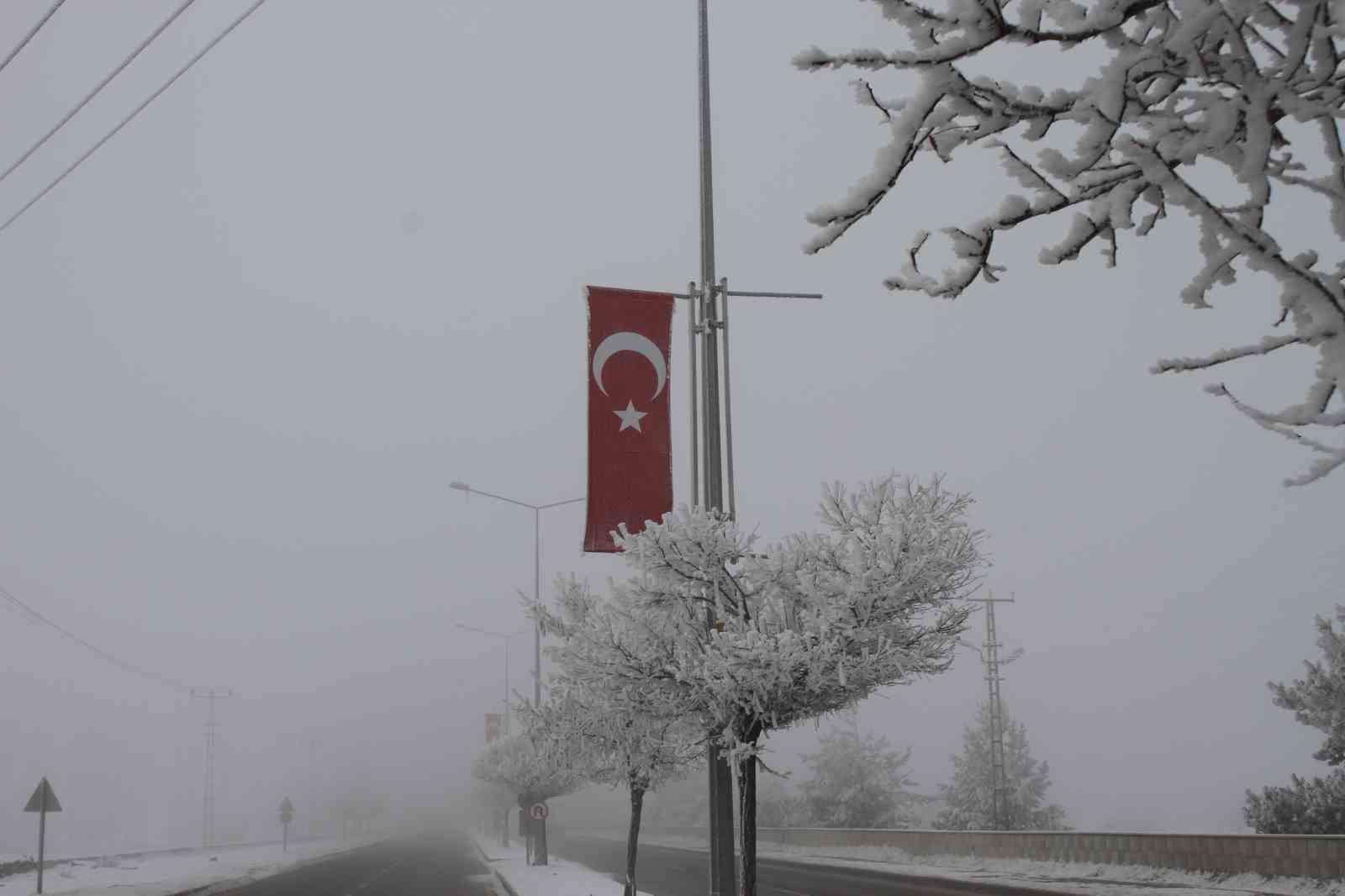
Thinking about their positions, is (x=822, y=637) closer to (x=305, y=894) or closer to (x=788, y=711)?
(x=788, y=711)

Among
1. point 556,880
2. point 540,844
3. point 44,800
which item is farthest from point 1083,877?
point 44,800

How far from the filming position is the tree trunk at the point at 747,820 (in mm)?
9914

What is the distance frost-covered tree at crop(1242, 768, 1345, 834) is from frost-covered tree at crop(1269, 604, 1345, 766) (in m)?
0.76

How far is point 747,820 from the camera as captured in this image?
1016 cm

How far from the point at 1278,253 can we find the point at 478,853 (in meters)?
59.8

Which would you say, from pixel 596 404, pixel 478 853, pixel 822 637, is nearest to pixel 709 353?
pixel 596 404

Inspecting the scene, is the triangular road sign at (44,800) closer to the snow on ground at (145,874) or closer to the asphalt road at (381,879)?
the snow on ground at (145,874)

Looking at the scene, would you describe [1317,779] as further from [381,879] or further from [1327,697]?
[381,879]

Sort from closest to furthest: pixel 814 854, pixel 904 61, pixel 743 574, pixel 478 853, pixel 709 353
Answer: pixel 904 61, pixel 743 574, pixel 709 353, pixel 814 854, pixel 478 853

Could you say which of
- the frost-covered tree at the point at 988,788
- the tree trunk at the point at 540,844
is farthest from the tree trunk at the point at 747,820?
the frost-covered tree at the point at 988,788

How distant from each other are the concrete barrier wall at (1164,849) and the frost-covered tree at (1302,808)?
518 centimetres

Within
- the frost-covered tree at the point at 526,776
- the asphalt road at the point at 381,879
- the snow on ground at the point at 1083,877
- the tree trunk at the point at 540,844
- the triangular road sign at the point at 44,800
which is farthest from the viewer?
the frost-covered tree at the point at 526,776

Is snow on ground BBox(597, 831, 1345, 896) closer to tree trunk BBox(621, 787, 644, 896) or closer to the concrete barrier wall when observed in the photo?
the concrete barrier wall

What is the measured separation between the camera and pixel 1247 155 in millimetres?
2428
